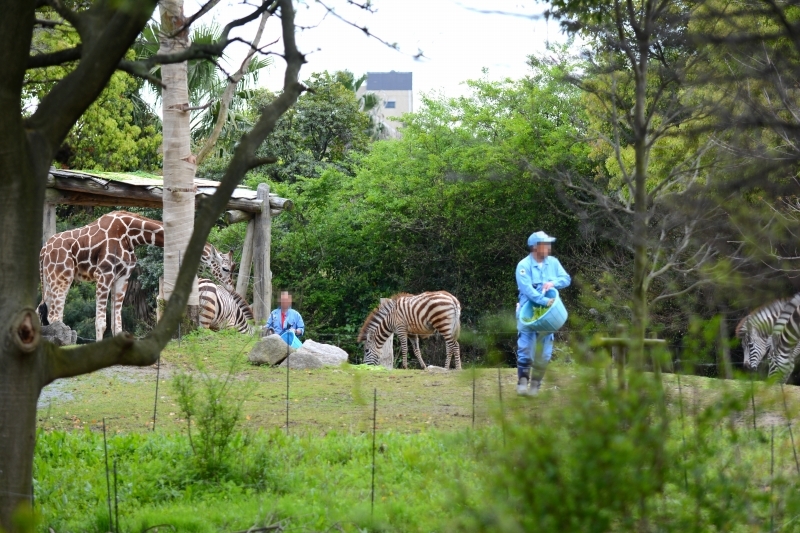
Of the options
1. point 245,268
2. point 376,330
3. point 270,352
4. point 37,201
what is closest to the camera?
point 37,201

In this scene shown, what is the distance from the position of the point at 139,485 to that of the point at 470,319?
60.0ft

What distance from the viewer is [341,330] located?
81.7 ft

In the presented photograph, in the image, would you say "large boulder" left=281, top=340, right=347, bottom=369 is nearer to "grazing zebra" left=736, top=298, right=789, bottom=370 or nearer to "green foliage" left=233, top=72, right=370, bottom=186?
"grazing zebra" left=736, top=298, right=789, bottom=370

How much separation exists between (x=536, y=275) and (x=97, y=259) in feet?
28.7

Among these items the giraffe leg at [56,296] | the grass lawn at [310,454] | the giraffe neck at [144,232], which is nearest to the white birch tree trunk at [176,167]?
the giraffe neck at [144,232]

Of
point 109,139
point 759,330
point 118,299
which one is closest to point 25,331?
point 118,299

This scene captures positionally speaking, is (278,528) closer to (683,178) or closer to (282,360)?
(683,178)

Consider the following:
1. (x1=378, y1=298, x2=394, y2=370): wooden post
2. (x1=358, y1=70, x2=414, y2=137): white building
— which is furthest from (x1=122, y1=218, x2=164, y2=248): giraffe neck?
(x1=358, y1=70, x2=414, y2=137): white building

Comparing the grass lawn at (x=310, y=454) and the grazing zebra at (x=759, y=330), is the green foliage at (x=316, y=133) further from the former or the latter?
the grass lawn at (x=310, y=454)

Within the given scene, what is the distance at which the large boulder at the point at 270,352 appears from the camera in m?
13.7

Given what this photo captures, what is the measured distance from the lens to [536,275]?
10336 millimetres

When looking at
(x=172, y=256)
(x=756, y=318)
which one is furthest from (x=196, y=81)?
(x=756, y=318)

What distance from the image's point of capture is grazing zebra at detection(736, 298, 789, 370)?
659 inches

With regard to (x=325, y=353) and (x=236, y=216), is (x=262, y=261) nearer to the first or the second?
(x=236, y=216)
